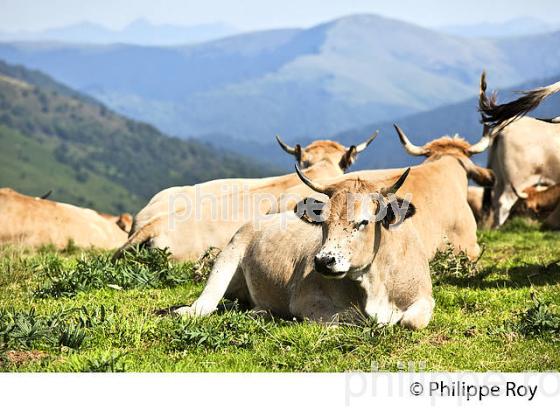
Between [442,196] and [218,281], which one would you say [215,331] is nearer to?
[218,281]

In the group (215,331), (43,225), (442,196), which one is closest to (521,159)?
(442,196)

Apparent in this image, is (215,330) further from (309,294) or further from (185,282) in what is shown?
(185,282)

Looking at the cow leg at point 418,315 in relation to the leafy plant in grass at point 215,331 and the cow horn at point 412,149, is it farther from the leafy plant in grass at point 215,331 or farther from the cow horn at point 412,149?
the cow horn at point 412,149

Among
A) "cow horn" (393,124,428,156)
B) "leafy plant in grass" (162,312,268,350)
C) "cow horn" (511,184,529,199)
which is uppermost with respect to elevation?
"cow horn" (393,124,428,156)

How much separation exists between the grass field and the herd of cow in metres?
0.43

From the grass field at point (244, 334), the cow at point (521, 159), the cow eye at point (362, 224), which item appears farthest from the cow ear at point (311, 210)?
the cow at point (521, 159)

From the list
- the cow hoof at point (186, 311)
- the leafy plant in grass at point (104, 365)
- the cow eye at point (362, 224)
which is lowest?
the cow hoof at point (186, 311)

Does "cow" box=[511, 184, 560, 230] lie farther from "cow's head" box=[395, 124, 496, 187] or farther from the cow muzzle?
the cow muzzle

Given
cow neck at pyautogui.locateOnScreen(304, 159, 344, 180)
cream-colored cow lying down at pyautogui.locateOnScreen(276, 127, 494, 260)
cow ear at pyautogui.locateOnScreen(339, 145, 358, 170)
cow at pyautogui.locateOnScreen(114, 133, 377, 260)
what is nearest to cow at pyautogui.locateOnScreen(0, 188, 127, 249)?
cow at pyautogui.locateOnScreen(114, 133, 377, 260)

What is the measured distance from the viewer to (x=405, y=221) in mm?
8422

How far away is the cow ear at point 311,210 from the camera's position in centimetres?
802

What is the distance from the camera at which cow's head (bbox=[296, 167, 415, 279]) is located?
7.27m

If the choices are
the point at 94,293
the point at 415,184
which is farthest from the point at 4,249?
the point at 415,184
